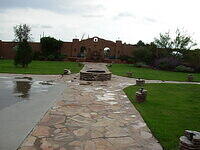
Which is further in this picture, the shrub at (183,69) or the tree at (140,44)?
the tree at (140,44)

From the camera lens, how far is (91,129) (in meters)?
5.50

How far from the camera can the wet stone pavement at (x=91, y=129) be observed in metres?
4.56

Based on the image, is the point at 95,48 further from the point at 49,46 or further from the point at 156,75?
the point at 156,75

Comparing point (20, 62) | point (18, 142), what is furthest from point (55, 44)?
point (18, 142)

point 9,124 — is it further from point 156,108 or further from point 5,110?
point 156,108

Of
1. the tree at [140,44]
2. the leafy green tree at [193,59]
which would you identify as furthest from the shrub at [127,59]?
the leafy green tree at [193,59]

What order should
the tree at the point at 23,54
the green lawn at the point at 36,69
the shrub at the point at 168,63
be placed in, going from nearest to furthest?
the green lawn at the point at 36,69 → the tree at the point at 23,54 → the shrub at the point at 168,63

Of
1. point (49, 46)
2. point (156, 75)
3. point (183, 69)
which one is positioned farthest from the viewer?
point (49, 46)

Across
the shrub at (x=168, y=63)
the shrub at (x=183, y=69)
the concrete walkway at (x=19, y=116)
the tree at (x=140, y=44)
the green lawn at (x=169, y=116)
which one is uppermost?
the tree at (x=140, y=44)

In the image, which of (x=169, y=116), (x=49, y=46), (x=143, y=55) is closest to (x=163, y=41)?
(x=143, y=55)

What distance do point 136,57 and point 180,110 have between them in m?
25.3

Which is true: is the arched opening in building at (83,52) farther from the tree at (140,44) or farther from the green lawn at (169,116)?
the green lawn at (169,116)

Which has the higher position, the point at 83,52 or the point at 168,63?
the point at 83,52

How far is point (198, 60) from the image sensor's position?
28.4 meters
